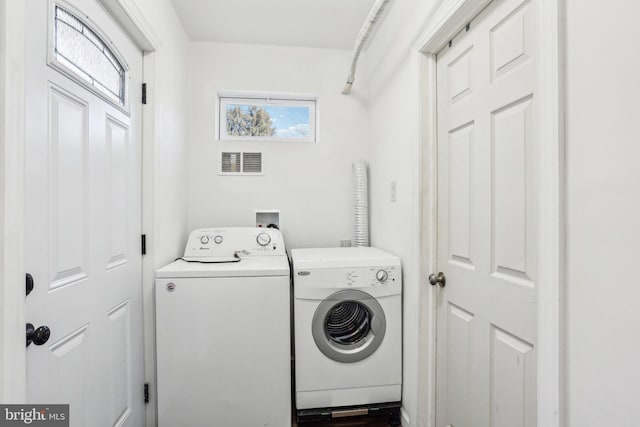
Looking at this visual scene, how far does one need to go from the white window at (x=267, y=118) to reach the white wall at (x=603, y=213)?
1923 mm

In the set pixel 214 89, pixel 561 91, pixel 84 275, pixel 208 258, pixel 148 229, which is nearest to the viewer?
pixel 561 91

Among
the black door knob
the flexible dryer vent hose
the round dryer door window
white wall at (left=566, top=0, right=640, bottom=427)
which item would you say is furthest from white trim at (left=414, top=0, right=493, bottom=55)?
the black door knob

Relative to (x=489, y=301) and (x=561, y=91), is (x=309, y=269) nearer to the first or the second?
(x=489, y=301)

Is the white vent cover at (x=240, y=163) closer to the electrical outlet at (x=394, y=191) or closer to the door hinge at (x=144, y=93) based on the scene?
the door hinge at (x=144, y=93)

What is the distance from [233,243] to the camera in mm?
1976

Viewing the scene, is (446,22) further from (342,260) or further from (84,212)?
(84,212)

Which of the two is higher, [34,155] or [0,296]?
[34,155]

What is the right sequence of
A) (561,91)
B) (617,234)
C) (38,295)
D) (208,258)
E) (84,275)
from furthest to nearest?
(208,258)
(84,275)
(38,295)
(561,91)
(617,234)

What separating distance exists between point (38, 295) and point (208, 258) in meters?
1.02

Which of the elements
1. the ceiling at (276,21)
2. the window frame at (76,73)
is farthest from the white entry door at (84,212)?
the ceiling at (276,21)

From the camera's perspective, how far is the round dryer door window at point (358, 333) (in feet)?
5.29

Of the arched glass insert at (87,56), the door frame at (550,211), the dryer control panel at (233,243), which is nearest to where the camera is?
the door frame at (550,211)

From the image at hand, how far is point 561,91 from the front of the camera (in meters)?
0.72

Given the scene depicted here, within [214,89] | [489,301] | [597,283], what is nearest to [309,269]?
[489,301]
